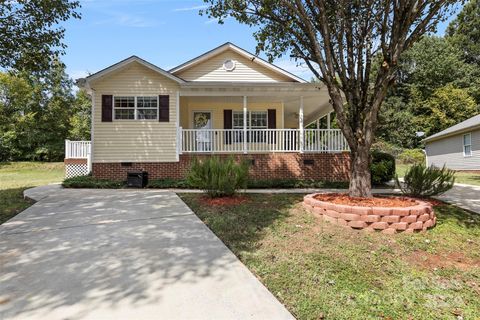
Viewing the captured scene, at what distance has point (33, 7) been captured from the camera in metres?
8.27

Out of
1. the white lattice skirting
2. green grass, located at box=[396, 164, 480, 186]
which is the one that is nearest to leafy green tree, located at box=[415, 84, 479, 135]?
green grass, located at box=[396, 164, 480, 186]

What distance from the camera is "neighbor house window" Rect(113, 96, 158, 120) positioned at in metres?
12.7

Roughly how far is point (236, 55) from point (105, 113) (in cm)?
679

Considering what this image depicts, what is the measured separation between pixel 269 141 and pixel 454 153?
16.8 metres

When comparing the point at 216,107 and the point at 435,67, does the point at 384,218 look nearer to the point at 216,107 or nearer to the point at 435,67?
the point at 216,107

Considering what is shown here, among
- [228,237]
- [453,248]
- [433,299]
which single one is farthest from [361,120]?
[433,299]

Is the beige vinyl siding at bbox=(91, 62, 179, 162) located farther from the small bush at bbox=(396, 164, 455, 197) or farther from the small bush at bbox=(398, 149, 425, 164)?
the small bush at bbox=(398, 149, 425, 164)

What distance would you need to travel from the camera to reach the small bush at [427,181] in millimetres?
7957

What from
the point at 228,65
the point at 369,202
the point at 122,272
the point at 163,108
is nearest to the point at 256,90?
the point at 228,65

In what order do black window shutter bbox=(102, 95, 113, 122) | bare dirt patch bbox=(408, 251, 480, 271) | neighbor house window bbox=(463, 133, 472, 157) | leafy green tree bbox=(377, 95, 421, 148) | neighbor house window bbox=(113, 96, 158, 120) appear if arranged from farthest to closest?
leafy green tree bbox=(377, 95, 421, 148) < neighbor house window bbox=(463, 133, 472, 157) < neighbor house window bbox=(113, 96, 158, 120) < black window shutter bbox=(102, 95, 113, 122) < bare dirt patch bbox=(408, 251, 480, 271)

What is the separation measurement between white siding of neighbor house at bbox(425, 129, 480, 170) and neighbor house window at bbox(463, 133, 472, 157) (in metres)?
0.25

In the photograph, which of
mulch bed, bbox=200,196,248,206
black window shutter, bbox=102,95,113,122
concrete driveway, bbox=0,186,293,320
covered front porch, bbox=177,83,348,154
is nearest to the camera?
concrete driveway, bbox=0,186,293,320

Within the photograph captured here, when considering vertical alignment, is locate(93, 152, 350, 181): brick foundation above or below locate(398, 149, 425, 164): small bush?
below

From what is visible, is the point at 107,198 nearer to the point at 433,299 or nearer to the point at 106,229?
the point at 106,229
